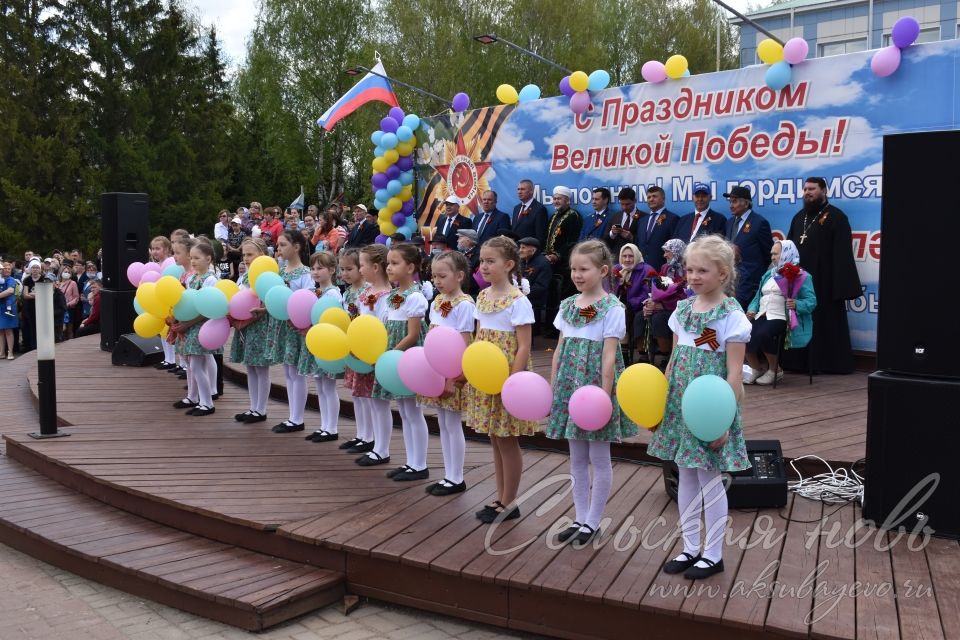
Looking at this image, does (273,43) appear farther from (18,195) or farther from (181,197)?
(18,195)

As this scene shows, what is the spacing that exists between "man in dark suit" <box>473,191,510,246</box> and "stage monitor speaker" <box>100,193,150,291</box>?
3.72 meters

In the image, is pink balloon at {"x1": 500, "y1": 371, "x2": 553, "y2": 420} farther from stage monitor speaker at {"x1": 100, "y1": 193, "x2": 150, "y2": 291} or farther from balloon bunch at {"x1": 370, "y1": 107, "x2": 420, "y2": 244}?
balloon bunch at {"x1": 370, "y1": 107, "x2": 420, "y2": 244}

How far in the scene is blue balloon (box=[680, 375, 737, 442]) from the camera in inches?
128

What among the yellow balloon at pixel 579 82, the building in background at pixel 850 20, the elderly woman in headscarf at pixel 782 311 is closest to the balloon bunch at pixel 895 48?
the elderly woman in headscarf at pixel 782 311

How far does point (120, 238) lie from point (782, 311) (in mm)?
6921

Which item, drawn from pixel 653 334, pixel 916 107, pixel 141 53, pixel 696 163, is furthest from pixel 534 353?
pixel 141 53

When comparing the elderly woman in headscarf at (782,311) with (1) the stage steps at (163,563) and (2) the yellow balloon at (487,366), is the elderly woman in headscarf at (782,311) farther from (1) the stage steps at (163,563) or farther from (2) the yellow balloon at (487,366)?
(1) the stage steps at (163,563)

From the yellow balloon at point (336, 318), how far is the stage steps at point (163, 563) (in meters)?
1.45

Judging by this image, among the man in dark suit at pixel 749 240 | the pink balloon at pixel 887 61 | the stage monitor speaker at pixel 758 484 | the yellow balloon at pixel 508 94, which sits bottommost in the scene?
the stage monitor speaker at pixel 758 484

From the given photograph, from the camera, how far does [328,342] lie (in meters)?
4.95

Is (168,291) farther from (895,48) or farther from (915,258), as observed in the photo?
(895,48)

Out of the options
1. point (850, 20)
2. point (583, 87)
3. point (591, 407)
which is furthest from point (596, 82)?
point (850, 20)

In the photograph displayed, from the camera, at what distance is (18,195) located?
24.9 m

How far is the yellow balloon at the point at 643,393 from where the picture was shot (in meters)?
3.48
